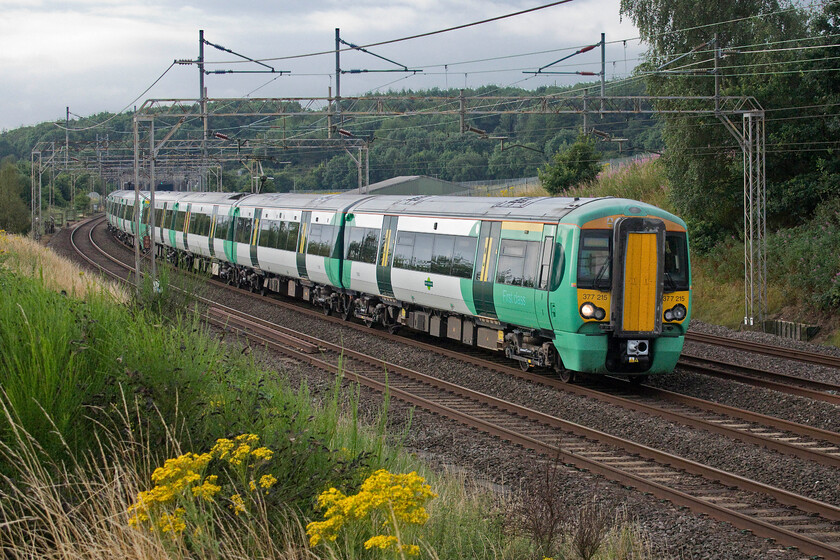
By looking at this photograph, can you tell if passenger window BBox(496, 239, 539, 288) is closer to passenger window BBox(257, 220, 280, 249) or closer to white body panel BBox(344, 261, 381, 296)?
white body panel BBox(344, 261, 381, 296)

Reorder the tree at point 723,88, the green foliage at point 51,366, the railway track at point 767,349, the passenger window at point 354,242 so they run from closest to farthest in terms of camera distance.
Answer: the green foliage at point 51,366 → the railway track at point 767,349 → the passenger window at point 354,242 → the tree at point 723,88

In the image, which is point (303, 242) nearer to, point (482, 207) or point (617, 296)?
point (482, 207)

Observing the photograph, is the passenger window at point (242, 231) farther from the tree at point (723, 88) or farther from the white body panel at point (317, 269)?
the tree at point (723, 88)

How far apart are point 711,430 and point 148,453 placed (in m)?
7.93

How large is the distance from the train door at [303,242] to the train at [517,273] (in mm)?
43

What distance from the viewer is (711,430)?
11.2 metres

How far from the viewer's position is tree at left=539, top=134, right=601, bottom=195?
37.9 m

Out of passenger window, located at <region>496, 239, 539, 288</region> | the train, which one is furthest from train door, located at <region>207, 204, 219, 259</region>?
passenger window, located at <region>496, 239, 539, 288</region>

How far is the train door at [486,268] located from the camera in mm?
15008

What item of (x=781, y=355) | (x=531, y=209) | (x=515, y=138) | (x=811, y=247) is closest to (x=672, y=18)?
(x=811, y=247)

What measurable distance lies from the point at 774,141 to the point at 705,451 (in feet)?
59.6

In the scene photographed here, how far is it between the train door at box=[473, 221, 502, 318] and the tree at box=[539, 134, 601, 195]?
23.2 metres

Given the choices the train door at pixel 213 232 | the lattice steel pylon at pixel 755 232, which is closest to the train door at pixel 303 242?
the train door at pixel 213 232

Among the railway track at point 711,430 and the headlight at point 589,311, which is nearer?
the railway track at point 711,430
